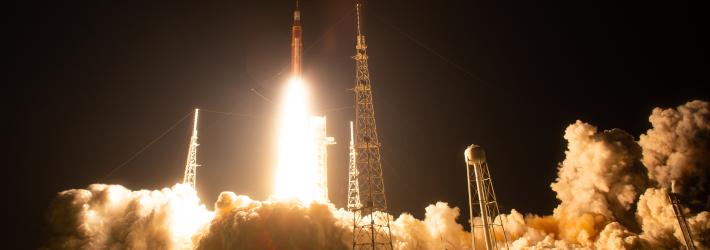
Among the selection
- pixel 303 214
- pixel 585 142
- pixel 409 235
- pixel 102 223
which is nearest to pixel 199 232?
pixel 102 223

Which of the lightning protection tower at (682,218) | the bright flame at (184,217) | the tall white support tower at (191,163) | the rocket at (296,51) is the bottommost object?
the lightning protection tower at (682,218)

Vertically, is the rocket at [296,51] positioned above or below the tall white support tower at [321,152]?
above

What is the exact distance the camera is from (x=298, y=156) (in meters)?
46.2

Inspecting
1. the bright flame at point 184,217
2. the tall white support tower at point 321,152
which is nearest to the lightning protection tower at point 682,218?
the tall white support tower at point 321,152

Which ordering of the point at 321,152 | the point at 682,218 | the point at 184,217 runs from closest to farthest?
the point at 682,218 → the point at 184,217 → the point at 321,152

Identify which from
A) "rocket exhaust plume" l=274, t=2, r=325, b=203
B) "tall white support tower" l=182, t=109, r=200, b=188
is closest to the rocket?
"rocket exhaust plume" l=274, t=2, r=325, b=203

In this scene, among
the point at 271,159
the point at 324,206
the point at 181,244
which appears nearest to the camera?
the point at 324,206

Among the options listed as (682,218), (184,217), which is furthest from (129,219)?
(682,218)

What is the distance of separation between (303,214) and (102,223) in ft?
53.3

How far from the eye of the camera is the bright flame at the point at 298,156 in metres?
45.6

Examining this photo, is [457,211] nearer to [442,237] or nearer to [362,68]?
[442,237]

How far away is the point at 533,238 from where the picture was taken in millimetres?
47594

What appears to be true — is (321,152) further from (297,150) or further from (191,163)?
(191,163)

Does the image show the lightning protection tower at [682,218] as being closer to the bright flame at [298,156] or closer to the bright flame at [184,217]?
the bright flame at [298,156]
